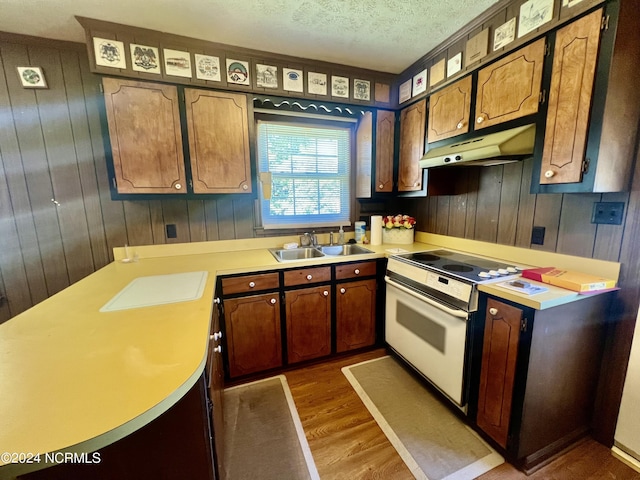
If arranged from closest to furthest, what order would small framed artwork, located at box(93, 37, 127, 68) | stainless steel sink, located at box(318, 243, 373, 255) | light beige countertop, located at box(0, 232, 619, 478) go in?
light beige countertop, located at box(0, 232, 619, 478) < small framed artwork, located at box(93, 37, 127, 68) < stainless steel sink, located at box(318, 243, 373, 255)

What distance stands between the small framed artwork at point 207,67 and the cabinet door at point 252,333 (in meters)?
1.58

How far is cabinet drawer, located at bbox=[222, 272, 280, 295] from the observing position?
5.87 ft

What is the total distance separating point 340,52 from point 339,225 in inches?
56.7

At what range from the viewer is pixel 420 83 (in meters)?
2.15

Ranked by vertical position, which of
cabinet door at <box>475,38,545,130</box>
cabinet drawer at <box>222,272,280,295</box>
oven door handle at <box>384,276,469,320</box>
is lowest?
oven door handle at <box>384,276,469,320</box>

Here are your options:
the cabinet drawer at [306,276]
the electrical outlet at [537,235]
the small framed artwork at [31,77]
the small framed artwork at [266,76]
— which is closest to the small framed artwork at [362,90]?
the small framed artwork at [266,76]

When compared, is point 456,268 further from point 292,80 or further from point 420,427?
point 292,80

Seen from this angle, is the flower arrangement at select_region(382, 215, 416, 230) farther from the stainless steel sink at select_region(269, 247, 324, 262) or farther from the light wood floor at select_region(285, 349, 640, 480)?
the light wood floor at select_region(285, 349, 640, 480)

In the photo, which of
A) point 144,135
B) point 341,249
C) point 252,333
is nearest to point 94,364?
point 252,333

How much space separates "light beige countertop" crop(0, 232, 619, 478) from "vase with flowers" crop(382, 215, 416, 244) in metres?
1.18

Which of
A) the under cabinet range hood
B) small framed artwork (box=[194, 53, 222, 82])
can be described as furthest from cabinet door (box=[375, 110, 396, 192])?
small framed artwork (box=[194, 53, 222, 82])

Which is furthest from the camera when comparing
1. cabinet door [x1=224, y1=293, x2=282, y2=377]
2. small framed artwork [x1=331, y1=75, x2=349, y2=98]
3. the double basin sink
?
the double basin sink

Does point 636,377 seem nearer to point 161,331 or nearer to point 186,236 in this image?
point 161,331

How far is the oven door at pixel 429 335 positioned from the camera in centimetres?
153
